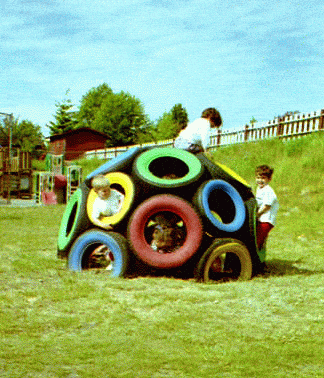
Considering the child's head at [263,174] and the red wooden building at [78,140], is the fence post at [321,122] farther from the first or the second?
the red wooden building at [78,140]

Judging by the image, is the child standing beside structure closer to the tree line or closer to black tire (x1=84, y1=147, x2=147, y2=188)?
black tire (x1=84, y1=147, x2=147, y2=188)

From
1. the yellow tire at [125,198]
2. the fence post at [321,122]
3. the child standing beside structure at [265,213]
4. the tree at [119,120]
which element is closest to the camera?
the yellow tire at [125,198]

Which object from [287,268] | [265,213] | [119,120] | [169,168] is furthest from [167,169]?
[119,120]

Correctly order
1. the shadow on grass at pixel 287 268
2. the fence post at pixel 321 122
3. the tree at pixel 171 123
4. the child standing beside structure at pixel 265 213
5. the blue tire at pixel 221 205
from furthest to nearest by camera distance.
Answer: the tree at pixel 171 123, the fence post at pixel 321 122, the shadow on grass at pixel 287 268, the child standing beside structure at pixel 265 213, the blue tire at pixel 221 205

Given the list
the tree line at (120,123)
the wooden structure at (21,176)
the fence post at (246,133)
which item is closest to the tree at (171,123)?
the tree line at (120,123)

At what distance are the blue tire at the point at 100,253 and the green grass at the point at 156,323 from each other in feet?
0.82

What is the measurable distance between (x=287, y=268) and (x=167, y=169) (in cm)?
222

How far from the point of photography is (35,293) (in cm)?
545

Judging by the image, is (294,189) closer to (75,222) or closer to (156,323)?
(75,222)

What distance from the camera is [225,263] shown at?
7312 mm

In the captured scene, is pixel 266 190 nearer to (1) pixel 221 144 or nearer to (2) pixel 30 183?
(1) pixel 221 144

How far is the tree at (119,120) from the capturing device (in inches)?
3425

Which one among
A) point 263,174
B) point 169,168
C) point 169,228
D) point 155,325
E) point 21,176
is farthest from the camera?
point 21,176

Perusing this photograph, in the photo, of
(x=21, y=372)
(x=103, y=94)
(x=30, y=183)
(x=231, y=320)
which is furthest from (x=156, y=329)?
(x=103, y=94)
